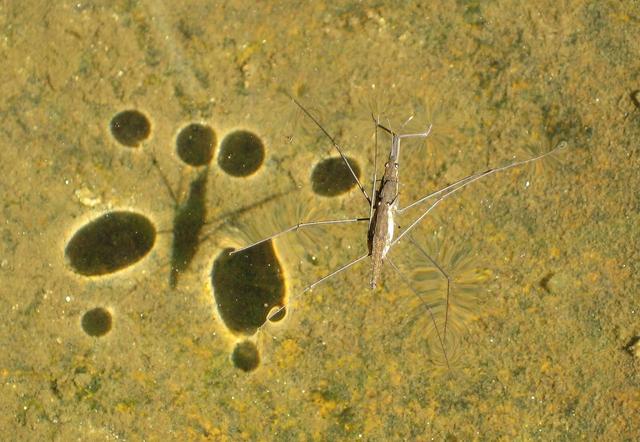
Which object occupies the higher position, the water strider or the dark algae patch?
the dark algae patch

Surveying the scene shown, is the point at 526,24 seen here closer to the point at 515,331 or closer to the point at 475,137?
the point at 475,137

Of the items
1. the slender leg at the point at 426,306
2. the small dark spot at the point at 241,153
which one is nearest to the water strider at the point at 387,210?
the slender leg at the point at 426,306

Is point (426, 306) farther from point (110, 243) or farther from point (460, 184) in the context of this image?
point (110, 243)

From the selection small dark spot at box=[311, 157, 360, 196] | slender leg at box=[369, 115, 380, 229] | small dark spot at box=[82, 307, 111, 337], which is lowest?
slender leg at box=[369, 115, 380, 229]

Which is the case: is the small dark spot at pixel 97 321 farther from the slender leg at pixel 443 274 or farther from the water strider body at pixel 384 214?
the slender leg at pixel 443 274

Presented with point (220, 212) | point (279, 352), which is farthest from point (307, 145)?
point (279, 352)

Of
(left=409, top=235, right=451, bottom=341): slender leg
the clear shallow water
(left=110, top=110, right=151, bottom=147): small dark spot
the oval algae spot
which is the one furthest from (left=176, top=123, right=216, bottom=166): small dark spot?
(left=409, top=235, right=451, bottom=341): slender leg

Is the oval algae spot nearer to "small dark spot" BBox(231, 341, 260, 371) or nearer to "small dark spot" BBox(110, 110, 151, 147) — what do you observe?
"small dark spot" BBox(110, 110, 151, 147)
